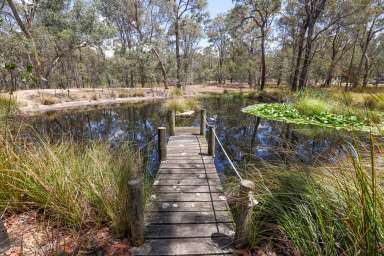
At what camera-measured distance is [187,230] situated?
2328 millimetres

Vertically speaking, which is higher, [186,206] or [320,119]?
[320,119]

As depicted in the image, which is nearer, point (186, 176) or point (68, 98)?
point (186, 176)

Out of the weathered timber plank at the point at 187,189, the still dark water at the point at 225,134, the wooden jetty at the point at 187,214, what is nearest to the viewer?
the wooden jetty at the point at 187,214

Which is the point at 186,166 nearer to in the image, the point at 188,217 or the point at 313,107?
the point at 188,217

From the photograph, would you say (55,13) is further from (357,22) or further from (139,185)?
(357,22)

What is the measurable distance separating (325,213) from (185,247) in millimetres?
1393

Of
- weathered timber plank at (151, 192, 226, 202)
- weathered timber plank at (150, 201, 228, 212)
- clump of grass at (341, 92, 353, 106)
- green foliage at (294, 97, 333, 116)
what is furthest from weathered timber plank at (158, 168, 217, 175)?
green foliage at (294, 97, 333, 116)

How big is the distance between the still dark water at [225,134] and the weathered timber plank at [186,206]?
1427 mm

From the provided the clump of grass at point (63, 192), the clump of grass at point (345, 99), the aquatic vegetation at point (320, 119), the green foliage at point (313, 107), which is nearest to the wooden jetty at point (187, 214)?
the clump of grass at point (63, 192)

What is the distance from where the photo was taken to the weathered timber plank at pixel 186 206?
107 inches

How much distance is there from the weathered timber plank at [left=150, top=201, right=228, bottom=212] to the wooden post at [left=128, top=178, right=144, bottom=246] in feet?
2.21

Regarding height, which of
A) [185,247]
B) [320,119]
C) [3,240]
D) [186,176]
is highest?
[320,119]

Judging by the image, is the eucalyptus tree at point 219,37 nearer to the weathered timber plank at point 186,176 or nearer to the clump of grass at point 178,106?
the clump of grass at point 178,106

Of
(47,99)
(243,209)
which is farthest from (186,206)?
(47,99)
